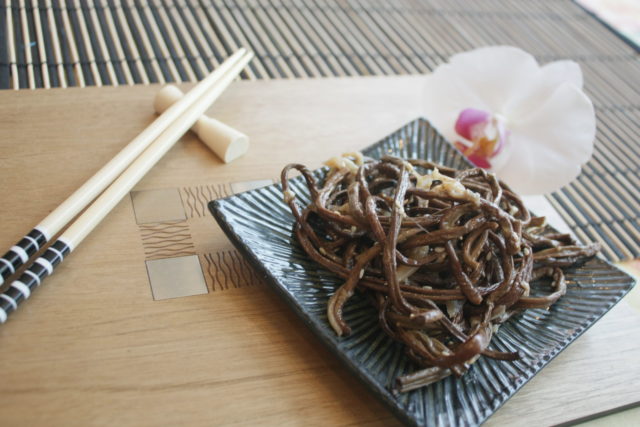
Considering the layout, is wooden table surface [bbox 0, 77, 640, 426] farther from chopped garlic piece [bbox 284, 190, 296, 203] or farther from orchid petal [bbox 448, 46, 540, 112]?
orchid petal [bbox 448, 46, 540, 112]

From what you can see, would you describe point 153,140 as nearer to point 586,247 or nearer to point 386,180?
point 386,180

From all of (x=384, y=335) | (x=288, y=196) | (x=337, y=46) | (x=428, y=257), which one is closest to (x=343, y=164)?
(x=288, y=196)

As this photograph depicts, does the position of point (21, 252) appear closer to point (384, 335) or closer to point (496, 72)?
point (384, 335)

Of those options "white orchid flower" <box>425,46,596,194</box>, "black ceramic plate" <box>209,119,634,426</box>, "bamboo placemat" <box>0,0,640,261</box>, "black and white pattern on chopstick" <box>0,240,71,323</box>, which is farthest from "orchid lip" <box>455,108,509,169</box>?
"black and white pattern on chopstick" <box>0,240,71,323</box>

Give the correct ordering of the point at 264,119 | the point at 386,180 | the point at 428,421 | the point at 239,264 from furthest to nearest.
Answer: the point at 264,119, the point at 386,180, the point at 239,264, the point at 428,421

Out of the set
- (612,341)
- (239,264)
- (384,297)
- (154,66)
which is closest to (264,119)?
(154,66)

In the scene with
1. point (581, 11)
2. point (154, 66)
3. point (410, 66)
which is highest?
point (581, 11)
